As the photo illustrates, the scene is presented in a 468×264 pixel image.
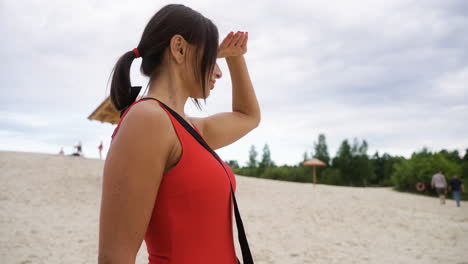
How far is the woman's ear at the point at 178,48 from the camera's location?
107 cm

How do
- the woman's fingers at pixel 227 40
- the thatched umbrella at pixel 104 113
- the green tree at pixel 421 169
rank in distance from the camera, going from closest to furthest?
1. the woman's fingers at pixel 227 40
2. the thatched umbrella at pixel 104 113
3. the green tree at pixel 421 169

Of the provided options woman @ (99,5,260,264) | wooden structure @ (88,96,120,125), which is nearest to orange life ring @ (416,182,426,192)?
wooden structure @ (88,96,120,125)

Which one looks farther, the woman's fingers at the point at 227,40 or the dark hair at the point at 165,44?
the woman's fingers at the point at 227,40

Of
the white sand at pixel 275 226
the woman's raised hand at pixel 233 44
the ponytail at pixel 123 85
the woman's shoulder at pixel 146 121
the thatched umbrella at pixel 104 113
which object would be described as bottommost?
the white sand at pixel 275 226

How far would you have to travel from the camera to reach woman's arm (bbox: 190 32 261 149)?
58.7 inches

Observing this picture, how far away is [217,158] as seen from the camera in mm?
1051

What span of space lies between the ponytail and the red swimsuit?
230mm

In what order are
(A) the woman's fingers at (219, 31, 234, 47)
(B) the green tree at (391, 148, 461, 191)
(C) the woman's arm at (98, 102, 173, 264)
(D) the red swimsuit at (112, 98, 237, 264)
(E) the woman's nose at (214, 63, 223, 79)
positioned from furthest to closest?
1. (B) the green tree at (391, 148, 461, 191)
2. (A) the woman's fingers at (219, 31, 234, 47)
3. (E) the woman's nose at (214, 63, 223, 79)
4. (D) the red swimsuit at (112, 98, 237, 264)
5. (C) the woman's arm at (98, 102, 173, 264)

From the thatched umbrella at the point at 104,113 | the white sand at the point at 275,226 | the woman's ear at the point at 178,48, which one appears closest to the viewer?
the woman's ear at the point at 178,48

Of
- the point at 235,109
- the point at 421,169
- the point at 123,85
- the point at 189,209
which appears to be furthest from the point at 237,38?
the point at 421,169

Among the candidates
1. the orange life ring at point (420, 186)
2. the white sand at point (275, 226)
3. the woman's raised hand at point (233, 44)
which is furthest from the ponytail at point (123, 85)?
the orange life ring at point (420, 186)

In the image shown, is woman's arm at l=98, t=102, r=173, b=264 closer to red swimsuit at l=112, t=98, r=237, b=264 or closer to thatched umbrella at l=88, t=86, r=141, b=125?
red swimsuit at l=112, t=98, r=237, b=264

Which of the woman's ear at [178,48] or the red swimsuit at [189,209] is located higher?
the woman's ear at [178,48]

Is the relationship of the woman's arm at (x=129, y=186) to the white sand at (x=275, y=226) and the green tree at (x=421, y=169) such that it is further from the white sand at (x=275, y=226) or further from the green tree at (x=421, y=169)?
the green tree at (x=421, y=169)
